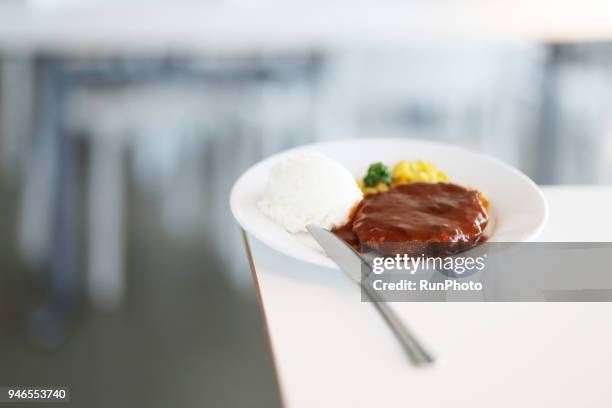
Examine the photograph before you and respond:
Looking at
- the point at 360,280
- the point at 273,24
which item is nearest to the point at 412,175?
the point at 360,280

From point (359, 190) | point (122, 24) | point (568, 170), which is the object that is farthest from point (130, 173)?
point (359, 190)

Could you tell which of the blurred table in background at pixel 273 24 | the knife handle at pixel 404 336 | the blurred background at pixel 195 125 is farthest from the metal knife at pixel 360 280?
the blurred table in background at pixel 273 24

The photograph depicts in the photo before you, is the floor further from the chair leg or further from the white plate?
the white plate

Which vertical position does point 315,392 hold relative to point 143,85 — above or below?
below

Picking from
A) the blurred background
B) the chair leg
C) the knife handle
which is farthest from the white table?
the chair leg

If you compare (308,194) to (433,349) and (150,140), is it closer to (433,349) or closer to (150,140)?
(433,349)

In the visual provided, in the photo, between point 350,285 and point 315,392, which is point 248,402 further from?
point 315,392

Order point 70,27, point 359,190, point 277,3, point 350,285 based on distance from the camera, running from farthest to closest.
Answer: point 277,3 < point 70,27 < point 359,190 < point 350,285
